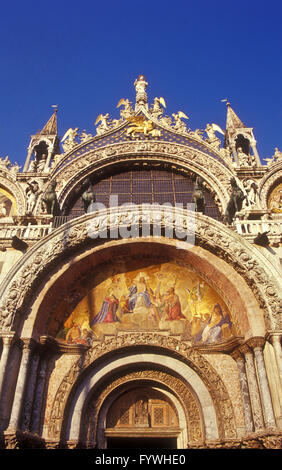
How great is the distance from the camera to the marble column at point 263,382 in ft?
27.6

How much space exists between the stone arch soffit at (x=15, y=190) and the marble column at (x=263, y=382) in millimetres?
9985

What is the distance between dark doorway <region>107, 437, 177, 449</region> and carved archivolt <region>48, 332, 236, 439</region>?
132cm

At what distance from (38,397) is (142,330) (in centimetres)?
325

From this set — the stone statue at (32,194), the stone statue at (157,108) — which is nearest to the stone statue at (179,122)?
the stone statue at (157,108)

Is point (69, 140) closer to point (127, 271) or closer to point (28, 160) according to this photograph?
point (28, 160)

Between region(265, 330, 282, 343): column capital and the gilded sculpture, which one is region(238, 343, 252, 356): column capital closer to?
region(265, 330, 282, 343): column capital

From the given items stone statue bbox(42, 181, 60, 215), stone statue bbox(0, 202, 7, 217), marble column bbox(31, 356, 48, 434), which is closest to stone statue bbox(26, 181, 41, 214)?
stone statue bbox(42, 181, 60, 215)

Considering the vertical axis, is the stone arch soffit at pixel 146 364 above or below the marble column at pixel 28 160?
below

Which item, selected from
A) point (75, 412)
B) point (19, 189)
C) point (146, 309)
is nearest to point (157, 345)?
point (146, 309)

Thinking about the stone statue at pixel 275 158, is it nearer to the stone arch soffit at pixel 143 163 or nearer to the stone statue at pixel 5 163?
the stone arch soffit at pixel 143 163

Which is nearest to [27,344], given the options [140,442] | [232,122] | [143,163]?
[140,442]

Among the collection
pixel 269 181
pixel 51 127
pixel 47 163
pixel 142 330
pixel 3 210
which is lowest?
pixel 142 330

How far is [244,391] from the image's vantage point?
9453 mm

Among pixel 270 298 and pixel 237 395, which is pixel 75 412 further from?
pixel 270 298
